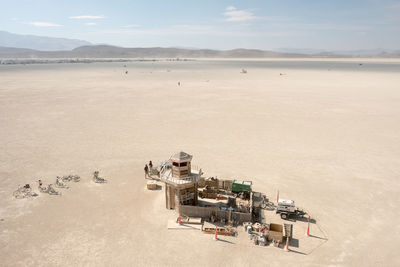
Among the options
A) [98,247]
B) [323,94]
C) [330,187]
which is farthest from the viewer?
[323,94]

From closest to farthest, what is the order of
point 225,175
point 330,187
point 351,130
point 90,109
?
point 330,187
point 225,175
point 351,130
point 90,109

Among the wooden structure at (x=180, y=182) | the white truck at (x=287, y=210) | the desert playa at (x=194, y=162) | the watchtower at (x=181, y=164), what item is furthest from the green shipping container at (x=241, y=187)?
the watchtower at (x=181, y=164)

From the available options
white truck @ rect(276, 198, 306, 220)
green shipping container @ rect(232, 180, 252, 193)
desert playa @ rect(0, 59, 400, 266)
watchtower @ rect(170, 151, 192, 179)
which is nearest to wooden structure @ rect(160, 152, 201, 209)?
watchtower @ rect(170, 151, 192, 179)

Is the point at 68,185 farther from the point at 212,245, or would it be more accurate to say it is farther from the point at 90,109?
the point at 90,109

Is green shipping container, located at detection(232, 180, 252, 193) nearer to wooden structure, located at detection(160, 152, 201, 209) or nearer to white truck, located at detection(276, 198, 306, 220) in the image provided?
white truck, located at detection(276, 198, 306, 220)

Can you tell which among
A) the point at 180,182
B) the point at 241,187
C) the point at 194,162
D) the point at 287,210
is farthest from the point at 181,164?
the point at 194,162

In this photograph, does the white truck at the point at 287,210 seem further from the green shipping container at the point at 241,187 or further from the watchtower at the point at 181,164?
the watchtower at the point at 181,164

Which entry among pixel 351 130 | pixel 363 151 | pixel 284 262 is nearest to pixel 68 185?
pixel 284 262
